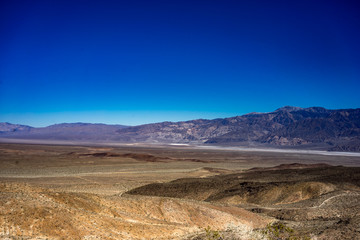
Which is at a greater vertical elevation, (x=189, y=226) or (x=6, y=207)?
(x=6, y=207)

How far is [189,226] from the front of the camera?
62.3ft

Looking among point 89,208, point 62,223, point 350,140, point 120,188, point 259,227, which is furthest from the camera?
point 350,140

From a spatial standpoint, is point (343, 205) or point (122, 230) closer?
point (122, 230)

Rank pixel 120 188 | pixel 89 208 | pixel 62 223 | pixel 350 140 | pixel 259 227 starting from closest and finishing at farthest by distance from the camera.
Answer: pixel 62 223
pixel 89 208
pixel 259 227
pixel 120 188
pixel 350 140

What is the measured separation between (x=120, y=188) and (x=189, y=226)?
19.5 meters

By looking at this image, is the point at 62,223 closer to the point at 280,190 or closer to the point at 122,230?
the point at 122,230

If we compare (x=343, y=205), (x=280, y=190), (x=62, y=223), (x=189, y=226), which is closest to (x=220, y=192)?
(x=280, y=190)

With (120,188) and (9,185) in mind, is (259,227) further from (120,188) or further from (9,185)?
(120,188)

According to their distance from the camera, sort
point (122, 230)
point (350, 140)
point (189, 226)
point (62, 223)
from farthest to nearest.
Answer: point (350, 140)
point (189, 226)
point (122, 230)
point (62, 223)

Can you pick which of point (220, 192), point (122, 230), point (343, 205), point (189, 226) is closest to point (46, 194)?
point (122, 230)

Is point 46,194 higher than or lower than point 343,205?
higher

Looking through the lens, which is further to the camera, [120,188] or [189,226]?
[120,188]

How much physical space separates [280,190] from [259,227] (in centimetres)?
1165

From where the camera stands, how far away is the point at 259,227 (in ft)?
66.4
